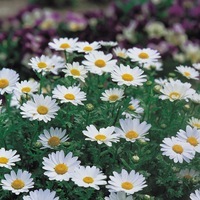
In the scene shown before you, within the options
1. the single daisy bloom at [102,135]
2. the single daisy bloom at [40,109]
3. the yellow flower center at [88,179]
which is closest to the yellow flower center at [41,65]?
the single daisy bloom at [40,109]

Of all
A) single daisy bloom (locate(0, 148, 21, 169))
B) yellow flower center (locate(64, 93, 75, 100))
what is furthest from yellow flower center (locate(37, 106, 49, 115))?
single daisy bloom (locate(0, 148, 21, 169))

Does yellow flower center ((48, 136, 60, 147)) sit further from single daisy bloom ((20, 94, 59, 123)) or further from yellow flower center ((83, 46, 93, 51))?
yellow flower center ((83, 46, 93, 51))

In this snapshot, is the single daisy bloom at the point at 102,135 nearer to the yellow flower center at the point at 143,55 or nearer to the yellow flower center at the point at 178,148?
the yellow flower center at the point at 178,148

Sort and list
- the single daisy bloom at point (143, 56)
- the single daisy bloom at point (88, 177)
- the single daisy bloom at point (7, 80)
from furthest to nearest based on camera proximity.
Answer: the single daisy bloom at point (143, 56)
the single daisy bloom at point (7, 80)
the single daisy bloom at point (88, 177)

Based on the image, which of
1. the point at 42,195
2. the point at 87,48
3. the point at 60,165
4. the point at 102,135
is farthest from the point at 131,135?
the point at 87,48

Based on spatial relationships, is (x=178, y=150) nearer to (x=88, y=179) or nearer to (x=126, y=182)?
(x=126, y=182)

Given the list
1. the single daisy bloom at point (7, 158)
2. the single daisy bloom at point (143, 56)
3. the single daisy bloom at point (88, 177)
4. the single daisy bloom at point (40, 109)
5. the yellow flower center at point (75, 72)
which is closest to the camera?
the single daisy bloom at point (88, 177)
